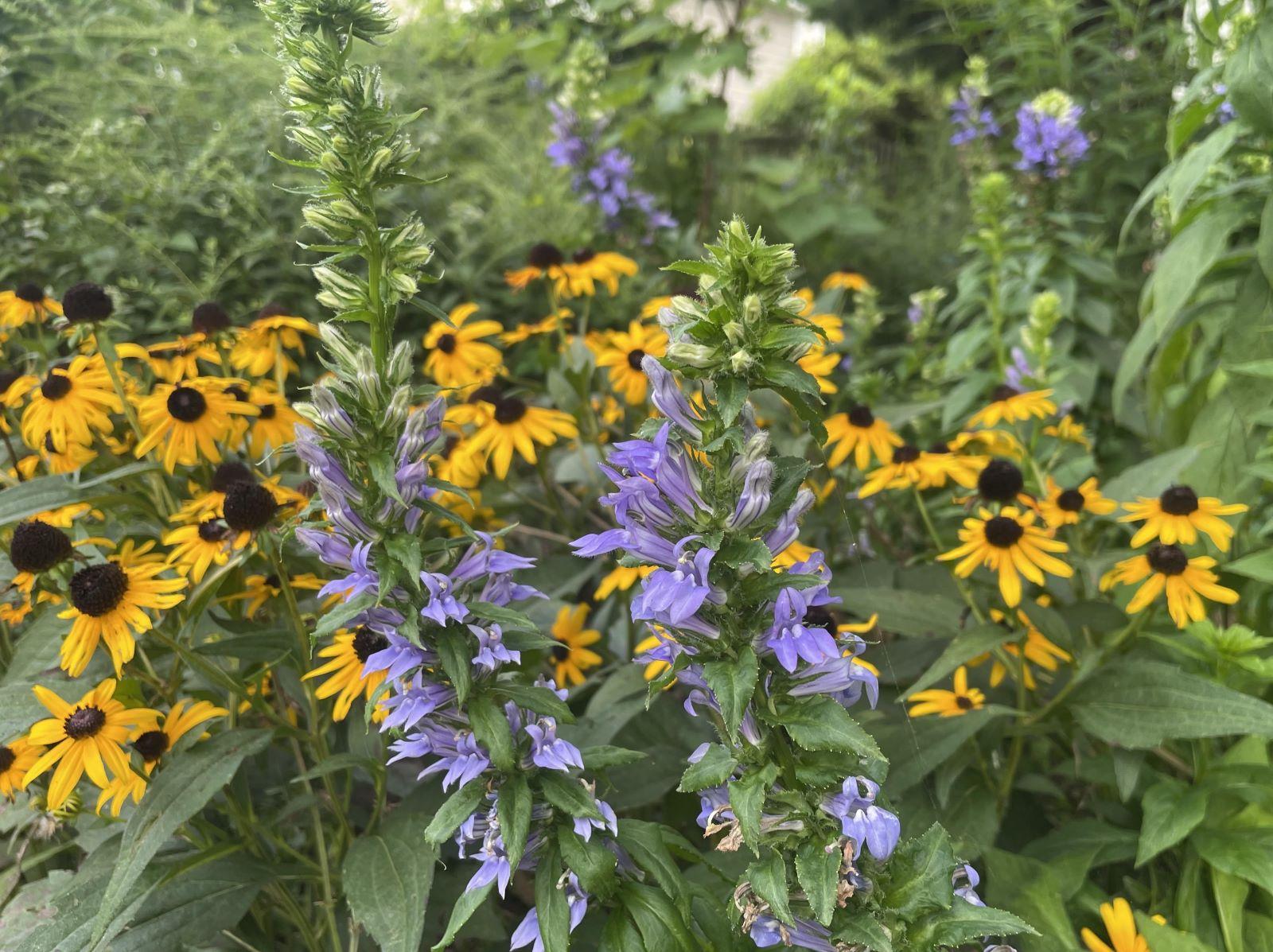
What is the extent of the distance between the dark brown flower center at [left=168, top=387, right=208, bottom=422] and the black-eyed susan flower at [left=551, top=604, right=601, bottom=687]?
0.61m

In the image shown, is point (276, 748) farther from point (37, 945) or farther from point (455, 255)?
point (455, 255)

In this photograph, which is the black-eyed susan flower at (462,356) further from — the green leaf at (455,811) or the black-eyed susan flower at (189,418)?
the green leaf at (455,811)

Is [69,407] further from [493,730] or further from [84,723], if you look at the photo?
[493,730]

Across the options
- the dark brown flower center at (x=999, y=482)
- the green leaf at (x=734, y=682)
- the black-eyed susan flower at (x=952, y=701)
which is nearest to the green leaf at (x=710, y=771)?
the green leaf at (x=734, y=682)

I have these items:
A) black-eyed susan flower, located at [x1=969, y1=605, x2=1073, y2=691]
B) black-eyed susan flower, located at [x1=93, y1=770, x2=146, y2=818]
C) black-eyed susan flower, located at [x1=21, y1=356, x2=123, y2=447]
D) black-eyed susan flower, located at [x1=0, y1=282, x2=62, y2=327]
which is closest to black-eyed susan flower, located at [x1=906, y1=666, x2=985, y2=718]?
black-eyed susan flower, located at [x1=969, y1=605, x2=1073, y2=691]

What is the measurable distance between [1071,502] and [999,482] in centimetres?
18

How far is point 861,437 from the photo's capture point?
156cm

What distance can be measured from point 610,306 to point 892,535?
92 cm

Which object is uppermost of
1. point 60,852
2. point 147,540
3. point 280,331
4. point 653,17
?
point 653,17

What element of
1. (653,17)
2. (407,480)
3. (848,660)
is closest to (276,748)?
(407,480)

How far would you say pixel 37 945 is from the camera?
99 cm

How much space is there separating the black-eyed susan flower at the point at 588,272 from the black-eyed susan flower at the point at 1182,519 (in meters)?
1.06

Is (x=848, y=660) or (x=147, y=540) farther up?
(x=848, y=660)

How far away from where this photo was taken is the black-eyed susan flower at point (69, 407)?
1.27 metres
